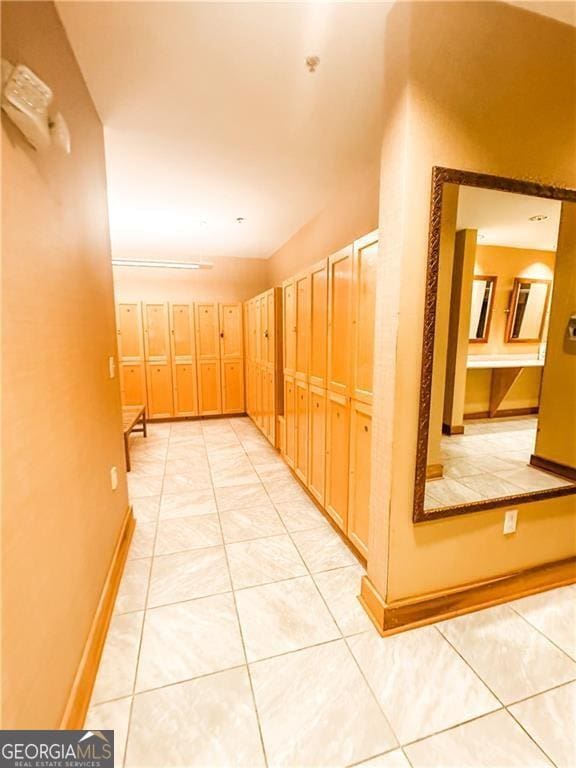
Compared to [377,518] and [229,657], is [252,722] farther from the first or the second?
[377,518]

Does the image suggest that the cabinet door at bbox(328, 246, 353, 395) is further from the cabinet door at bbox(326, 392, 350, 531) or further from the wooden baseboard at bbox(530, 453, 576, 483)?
the wooden baseboard at bbox(530, 453, 576, 483)

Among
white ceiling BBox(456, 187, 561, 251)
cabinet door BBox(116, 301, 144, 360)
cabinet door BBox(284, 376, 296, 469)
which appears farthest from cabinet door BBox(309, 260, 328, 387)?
cabinet door BBox(116, 301, 144, 360)

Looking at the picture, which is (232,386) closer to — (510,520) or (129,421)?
(129,421)

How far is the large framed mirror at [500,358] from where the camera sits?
1441mm

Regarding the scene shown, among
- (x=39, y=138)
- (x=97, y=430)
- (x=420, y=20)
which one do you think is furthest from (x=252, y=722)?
(x=420, y=20)

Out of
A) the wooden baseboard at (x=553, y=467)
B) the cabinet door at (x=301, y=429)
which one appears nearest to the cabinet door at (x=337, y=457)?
the cabinet door at (x=301, y=429)

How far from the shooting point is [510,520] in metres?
1.60

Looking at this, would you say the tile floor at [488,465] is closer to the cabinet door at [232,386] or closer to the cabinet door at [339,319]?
the cabinet door at [339,319]

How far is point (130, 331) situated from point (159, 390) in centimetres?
99

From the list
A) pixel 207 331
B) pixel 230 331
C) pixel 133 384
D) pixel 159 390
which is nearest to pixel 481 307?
pixel 230 331

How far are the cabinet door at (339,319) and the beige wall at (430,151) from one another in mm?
506

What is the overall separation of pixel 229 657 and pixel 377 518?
876mm

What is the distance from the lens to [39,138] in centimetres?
95
